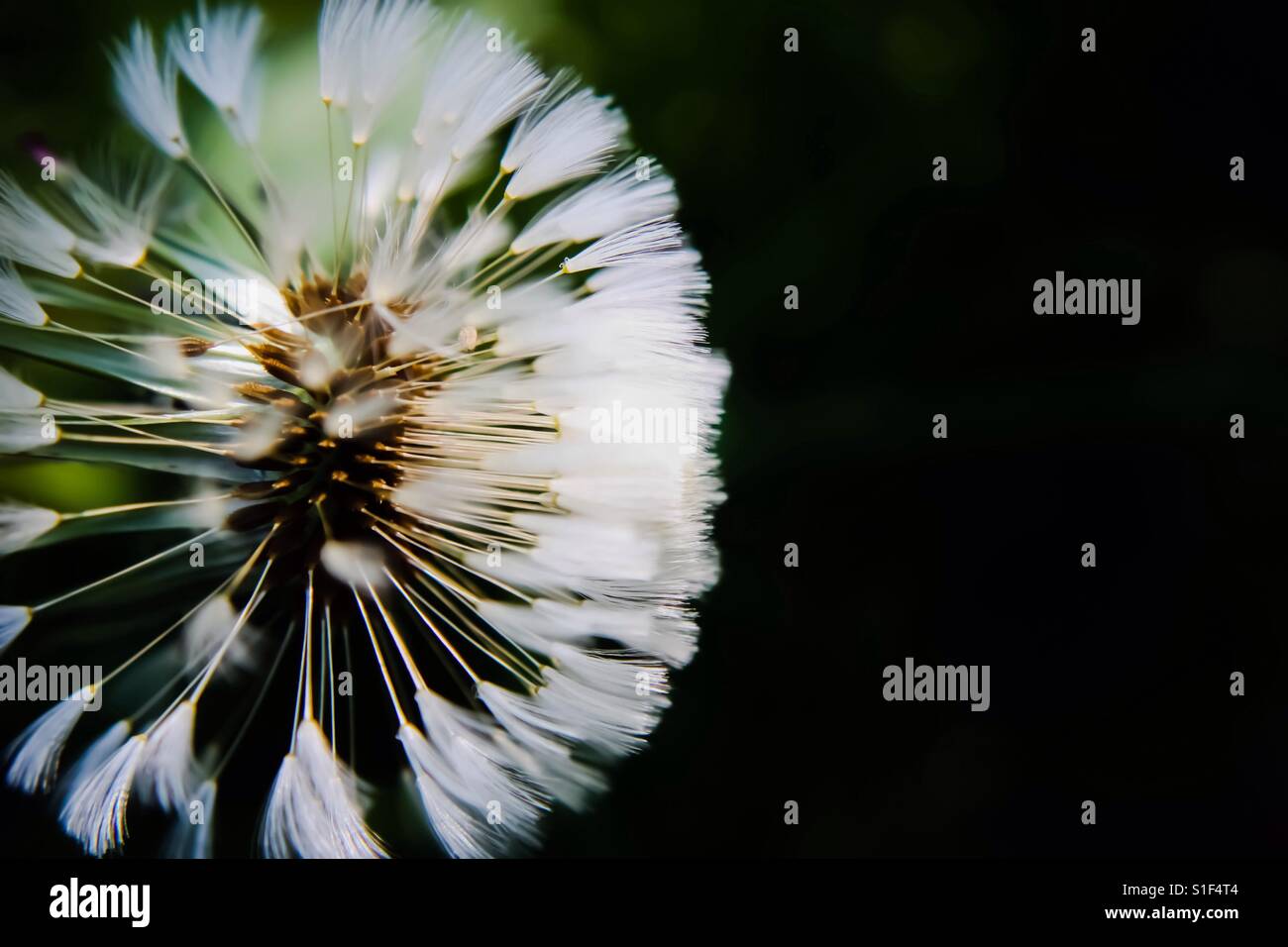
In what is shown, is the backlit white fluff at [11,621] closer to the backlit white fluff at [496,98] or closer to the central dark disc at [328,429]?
the central dark disc at [328,429]

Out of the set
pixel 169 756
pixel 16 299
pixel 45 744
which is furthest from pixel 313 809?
pixel 16 299

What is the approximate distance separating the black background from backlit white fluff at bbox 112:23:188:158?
19.5 inches

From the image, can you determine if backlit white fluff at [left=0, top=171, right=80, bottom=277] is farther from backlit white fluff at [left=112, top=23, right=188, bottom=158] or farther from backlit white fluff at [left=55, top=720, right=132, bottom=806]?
backlit white fluff at [left=55, top=720, right=132, bottom=806]

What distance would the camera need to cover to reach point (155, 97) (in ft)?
3.10

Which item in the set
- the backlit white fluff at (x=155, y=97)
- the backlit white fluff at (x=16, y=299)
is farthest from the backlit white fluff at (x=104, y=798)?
the backlit white fluff at (x=155, y=97)

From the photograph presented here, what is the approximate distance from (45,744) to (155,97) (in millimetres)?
753

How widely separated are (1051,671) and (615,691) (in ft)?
1.84

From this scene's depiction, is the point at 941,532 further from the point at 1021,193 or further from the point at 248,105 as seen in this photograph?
the point at 248,105

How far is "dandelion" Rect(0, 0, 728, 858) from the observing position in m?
0.92

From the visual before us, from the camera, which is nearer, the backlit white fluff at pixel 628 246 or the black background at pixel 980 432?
the backlit white fluff at pixel 628 246

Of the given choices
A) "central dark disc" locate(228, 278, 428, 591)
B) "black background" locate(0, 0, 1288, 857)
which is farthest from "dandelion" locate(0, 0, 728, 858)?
"black background" locate(0, 0, 1288, 857)

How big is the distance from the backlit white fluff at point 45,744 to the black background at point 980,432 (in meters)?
0.58

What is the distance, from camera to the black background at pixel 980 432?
1063 mm

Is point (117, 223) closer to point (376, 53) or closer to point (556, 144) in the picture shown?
point (376, 53)
